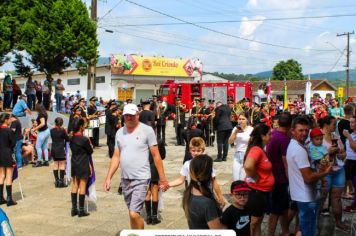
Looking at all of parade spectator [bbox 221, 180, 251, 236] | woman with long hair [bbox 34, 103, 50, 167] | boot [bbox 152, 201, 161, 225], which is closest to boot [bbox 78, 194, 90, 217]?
boot [bbox 152, 201, 161, 225]

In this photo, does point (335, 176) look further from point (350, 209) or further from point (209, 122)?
point (209, 122)

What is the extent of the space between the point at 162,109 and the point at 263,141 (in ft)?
35.4

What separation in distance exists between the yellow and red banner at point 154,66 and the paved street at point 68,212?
33.5m

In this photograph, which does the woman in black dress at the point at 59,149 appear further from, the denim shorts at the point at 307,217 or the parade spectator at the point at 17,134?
the denim shorts at the point at 307,217

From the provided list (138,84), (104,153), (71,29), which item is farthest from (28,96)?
(138,84)

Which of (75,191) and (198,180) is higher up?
(198,180)

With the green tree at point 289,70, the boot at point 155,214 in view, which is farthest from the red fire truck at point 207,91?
the green tree at point 289,70

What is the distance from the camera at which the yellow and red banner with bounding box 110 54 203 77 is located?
43.8 meters

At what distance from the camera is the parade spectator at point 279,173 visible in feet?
17.4

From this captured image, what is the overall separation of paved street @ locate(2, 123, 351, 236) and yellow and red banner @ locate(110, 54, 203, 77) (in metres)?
33.5

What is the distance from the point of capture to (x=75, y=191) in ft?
24.3

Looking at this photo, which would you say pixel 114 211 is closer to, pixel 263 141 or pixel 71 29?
pixel 263 141

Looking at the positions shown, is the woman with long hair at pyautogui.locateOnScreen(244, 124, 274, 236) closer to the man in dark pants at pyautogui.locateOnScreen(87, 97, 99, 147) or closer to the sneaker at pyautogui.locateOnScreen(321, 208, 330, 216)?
the sneaker at pyautogui.locateOnScreen(321, 208, 330, 216)

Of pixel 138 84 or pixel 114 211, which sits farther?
pixel 138 84
